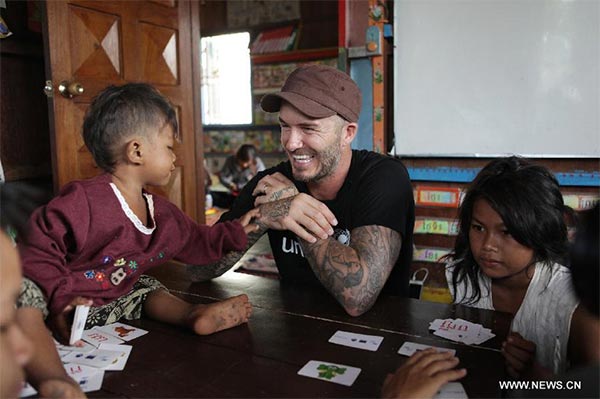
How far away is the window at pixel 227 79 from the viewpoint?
8523 millimetres

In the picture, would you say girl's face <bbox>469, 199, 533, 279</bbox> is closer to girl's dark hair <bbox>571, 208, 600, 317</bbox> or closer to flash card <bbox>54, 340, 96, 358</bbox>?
girl's dark hair <bbox>571, 208, 600, 317</bbox>

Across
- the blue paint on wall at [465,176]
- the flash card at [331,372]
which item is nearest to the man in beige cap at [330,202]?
the flash card at [331,372]

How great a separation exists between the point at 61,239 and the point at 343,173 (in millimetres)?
1211

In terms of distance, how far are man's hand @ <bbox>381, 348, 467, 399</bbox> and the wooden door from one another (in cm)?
256

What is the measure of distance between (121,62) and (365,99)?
72.1 inches

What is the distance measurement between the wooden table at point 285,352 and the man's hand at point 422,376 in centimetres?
5

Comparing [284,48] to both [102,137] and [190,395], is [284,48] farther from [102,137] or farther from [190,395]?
[190,395]

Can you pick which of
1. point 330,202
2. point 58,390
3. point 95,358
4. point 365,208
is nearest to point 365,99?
point 330,202

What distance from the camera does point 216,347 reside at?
1.29 m

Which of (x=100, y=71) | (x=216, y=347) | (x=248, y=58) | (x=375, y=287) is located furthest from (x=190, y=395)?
(x=248, y=58)

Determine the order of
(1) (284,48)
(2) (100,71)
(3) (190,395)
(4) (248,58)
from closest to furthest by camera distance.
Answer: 1. (3) (190,395)
2. (2) (100,71)
3. (1) (284,48)
4. (4) (248,58)

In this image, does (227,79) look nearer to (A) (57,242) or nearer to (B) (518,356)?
(A) (57,242)

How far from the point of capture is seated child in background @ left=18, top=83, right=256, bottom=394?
4.22ft

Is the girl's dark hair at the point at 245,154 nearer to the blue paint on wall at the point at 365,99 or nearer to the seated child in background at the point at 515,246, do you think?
the blue paint on wall at the point at 365,99
